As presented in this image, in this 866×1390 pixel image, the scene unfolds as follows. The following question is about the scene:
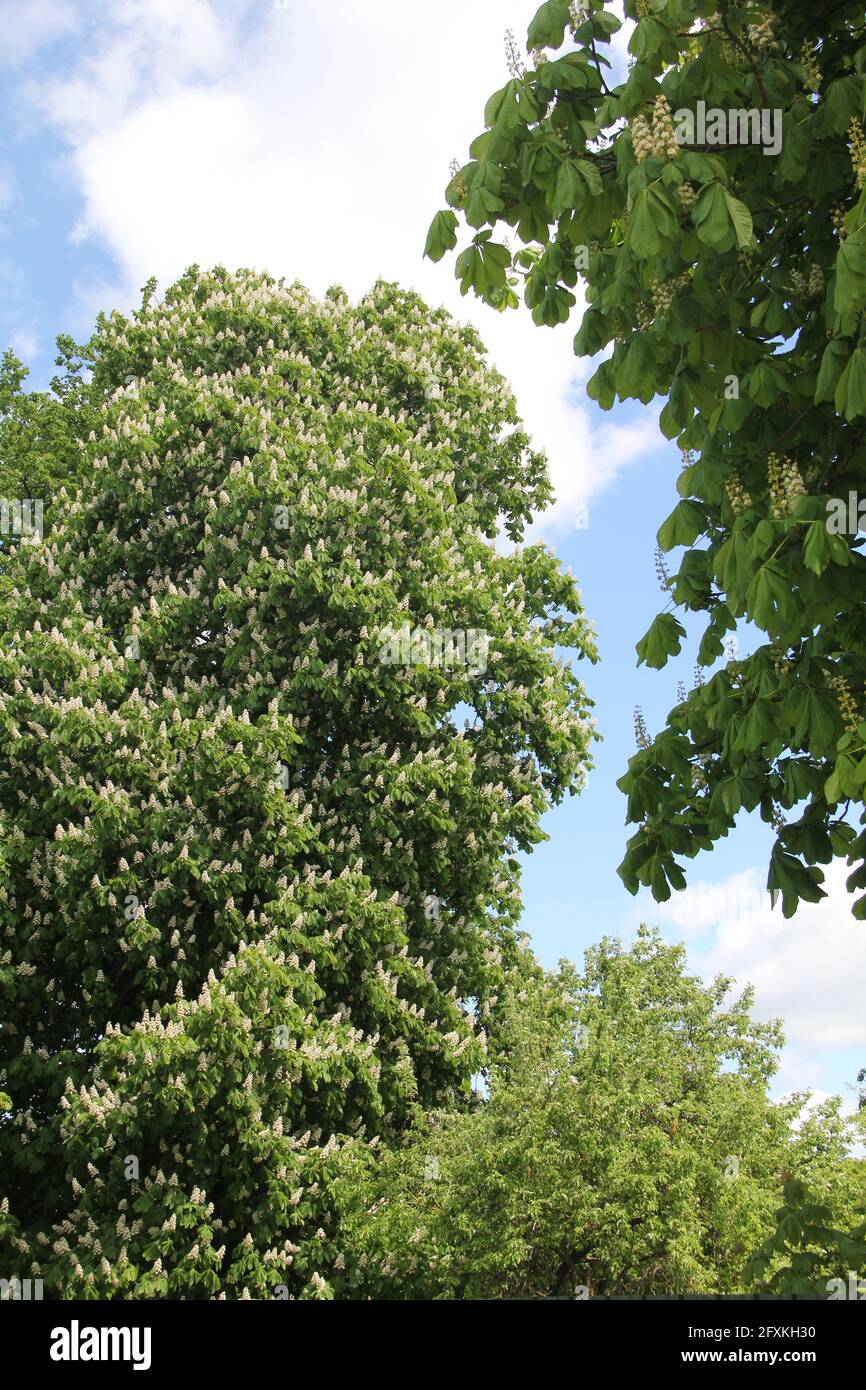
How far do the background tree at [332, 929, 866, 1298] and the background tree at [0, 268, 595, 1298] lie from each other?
107cm

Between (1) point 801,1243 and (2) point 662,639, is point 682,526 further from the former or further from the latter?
(1) point 801,1243

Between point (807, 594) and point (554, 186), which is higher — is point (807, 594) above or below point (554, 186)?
below

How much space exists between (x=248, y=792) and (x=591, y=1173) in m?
5.79

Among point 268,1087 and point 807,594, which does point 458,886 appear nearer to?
point 268,1087

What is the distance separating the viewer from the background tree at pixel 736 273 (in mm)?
6172

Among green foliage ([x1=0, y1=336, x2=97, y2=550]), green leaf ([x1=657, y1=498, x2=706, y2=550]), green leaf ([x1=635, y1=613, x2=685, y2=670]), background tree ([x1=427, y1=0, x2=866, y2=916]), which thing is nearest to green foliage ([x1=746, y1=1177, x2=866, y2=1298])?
background tree ([x1=427, y1=0, x2=866, y2=916])

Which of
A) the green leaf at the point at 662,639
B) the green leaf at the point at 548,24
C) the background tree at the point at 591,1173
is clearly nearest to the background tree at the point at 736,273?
the green leaf at the point at 548,24

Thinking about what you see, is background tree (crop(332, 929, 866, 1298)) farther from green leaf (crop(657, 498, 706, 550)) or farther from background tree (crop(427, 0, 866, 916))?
green leaf (crop(657, 498, 706, 550))

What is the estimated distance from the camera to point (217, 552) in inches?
712

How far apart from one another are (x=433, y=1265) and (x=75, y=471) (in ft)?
44.3

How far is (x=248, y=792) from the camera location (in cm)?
1584

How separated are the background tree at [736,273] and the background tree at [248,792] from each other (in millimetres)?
8705

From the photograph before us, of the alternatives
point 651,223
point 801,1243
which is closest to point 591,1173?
point 801,1243
